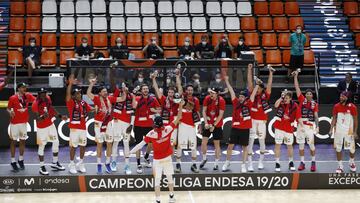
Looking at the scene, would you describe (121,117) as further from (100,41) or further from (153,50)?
(100,41)

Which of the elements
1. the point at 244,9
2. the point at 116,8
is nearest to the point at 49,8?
the point at 116,8

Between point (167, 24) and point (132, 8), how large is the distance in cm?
153

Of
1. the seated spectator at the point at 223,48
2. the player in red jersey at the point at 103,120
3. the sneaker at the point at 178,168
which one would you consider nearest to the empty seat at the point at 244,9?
the seated spectator at the point at 223,48

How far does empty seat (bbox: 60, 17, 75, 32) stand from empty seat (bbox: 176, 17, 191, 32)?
3.53 m

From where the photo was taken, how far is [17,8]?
2442 cm

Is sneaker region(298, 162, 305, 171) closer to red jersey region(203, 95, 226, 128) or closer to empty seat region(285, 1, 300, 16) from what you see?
red jersey region(203, 95, 226, 128)

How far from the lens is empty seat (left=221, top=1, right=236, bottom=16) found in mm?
24688

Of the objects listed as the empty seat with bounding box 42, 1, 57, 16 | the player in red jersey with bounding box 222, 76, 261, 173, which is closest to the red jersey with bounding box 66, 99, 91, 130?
the player in red jersey with bounding box 222, 76, 261, 173

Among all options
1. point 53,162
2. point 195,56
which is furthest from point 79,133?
point 195,56

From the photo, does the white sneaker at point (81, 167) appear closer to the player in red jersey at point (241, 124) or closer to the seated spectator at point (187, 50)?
the player in red jersey at point (241, 124)

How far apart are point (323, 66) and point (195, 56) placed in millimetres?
5128

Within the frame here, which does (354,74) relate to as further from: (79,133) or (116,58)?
(79,133)

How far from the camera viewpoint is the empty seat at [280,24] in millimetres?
24391

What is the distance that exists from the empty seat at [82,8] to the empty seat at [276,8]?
6.50m
